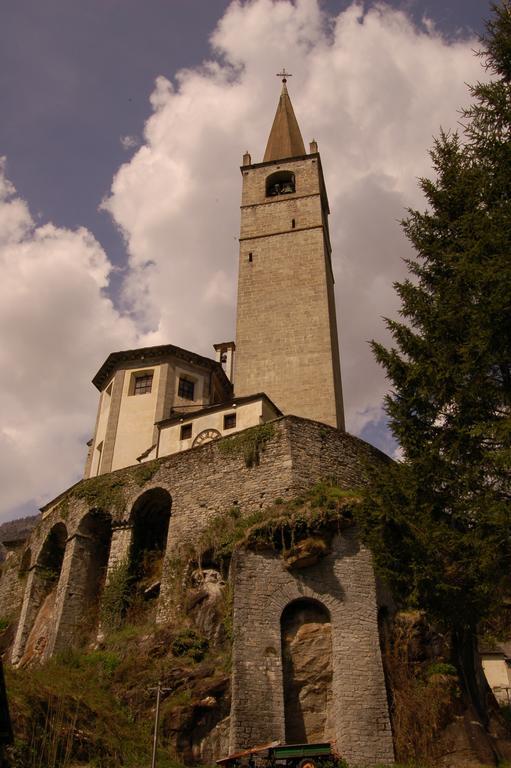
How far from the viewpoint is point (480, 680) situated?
20.0 metres

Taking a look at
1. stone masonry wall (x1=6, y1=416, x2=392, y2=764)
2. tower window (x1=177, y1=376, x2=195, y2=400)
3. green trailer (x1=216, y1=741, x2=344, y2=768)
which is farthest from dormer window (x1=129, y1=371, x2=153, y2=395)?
green trailer (x1=216, y1=741, x2=344, y2=768)

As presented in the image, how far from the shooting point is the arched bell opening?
22672 millimetres

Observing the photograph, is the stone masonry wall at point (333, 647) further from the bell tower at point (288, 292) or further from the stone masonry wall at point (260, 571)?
the bell tower at point (288, 292)

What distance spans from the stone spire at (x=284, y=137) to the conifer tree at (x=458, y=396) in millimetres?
27277

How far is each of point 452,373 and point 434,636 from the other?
316 inches

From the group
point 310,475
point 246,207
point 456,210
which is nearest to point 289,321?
point 246,207

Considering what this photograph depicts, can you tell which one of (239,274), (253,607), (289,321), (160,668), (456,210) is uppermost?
(239,274)

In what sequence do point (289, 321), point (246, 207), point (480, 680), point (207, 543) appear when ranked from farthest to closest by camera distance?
point (246, 207)
point (289, 321)
point (207, 543)
point (480, 680)

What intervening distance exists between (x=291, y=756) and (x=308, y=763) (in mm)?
372

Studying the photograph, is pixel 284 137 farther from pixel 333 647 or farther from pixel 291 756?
pixel 291 756

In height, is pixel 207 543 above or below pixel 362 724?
above

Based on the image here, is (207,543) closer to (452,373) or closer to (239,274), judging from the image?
(452,373)

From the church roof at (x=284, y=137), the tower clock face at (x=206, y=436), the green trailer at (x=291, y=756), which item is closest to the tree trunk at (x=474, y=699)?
the green trailer at (x=291, y=756)

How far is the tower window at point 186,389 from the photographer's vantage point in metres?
31.6
